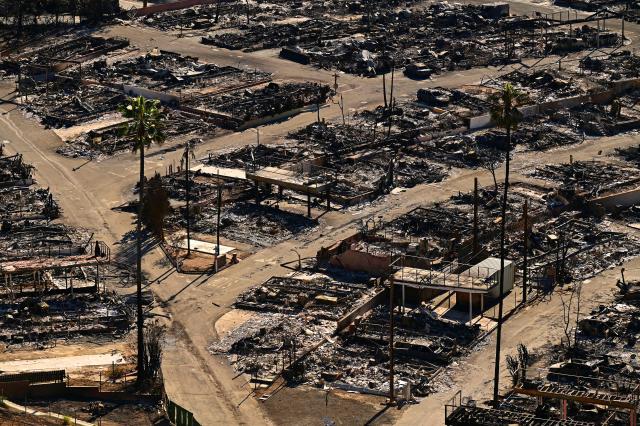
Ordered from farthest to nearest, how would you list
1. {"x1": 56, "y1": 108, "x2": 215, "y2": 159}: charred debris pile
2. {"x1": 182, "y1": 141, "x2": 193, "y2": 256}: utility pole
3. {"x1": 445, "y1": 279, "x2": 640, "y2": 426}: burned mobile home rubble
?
{"x1": 56, "y1": 108, "x2": 215, "y2": 159}: charred debris pile
{"x1": 182, "y1": 141, "x2": 193, "y2": 256}: utility pole
{"x1": 445, "y1": 279, "x2": 640, "y2": 426}: burned mobile home rubble

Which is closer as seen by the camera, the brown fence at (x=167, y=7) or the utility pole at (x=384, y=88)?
the utility pole at (x=384, y=88)

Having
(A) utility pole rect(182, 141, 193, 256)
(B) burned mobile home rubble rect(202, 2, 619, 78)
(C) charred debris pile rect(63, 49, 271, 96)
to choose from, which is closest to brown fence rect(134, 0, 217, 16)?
(B) burned mobile home rubble rect(202, 2, 619, 78)

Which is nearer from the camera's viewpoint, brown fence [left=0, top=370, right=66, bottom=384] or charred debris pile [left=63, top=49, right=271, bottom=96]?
brown fence [left=0, top=370, right=66, bottom=384]

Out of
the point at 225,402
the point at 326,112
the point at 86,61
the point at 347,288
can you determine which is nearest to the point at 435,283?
the point at 347,288

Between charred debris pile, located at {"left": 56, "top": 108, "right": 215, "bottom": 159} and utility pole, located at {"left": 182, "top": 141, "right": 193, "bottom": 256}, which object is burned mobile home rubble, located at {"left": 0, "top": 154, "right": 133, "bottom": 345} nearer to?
utility pole, located at {"left": 182, "top": 141, "right": 193, "bottom": 256}

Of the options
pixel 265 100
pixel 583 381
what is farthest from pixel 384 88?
pixel 583 381

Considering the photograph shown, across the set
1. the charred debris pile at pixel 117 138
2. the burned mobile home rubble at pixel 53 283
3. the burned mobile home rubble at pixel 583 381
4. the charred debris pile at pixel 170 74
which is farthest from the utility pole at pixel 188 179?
the burned mobile home rubble at pixel 583 381

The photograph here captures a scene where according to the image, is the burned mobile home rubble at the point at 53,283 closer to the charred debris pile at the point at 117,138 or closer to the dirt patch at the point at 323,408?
the dirt patch at the point at 323,408

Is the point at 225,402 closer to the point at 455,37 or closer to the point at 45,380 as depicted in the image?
the point at 45,380
